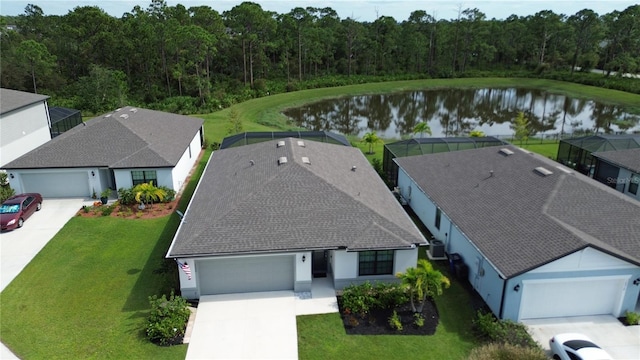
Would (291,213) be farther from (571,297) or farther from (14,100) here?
(14,100)

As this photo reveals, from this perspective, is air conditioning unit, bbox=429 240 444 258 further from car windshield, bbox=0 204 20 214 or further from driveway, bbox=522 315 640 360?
car windshield, bbox=0 204 20 214

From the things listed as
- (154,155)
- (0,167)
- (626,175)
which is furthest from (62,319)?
(626,175)

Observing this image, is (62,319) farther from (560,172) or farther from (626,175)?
(626,175)

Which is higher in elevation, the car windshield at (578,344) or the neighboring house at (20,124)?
the neighboring house at (20,124)

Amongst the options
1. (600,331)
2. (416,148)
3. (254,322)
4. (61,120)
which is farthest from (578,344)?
(61,120)

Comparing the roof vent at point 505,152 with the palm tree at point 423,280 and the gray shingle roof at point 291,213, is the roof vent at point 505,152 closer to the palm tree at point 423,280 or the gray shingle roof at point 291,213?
the gray shingle roof at point 291,213

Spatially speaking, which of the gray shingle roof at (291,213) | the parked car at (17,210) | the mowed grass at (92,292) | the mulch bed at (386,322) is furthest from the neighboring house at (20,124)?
the mulch bed at (386,322)
